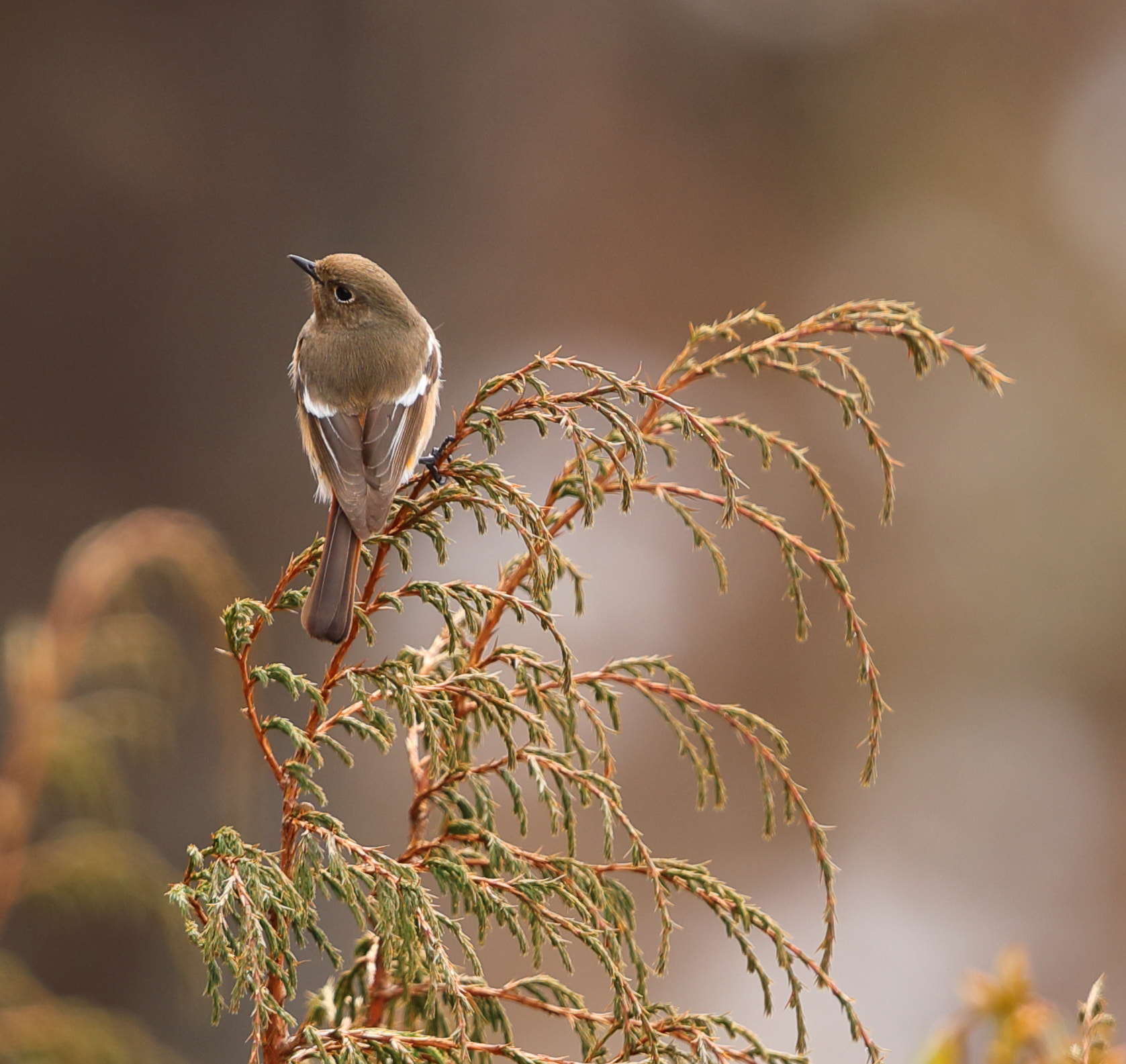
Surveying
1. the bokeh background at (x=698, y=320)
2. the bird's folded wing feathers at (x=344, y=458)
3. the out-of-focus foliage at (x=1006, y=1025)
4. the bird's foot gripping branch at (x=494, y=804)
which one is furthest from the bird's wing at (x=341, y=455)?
the bokeh background at (x=698, y=320)

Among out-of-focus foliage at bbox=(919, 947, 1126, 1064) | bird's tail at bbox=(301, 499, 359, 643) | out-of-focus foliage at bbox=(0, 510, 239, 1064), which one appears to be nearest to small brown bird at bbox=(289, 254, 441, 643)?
bird's tail at bbox=(301, 499, 359, 643)

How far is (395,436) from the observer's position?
2.25m

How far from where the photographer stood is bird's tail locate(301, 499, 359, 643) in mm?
1558

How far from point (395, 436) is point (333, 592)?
71cm

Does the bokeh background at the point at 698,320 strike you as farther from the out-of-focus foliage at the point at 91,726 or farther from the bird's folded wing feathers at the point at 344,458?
the bird's folded wing feathers at the point at 344,458

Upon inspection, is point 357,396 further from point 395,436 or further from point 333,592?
point 333,592

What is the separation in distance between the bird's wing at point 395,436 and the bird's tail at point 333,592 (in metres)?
A: 0.08

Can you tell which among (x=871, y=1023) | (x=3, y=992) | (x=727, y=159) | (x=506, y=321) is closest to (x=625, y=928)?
(x=3, y=992)

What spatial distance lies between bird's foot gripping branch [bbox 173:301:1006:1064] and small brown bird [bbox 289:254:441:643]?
151 millimetres

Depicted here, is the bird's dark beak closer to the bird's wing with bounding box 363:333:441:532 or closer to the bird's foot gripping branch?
the bird's wing with bounding box 363:333:441:532

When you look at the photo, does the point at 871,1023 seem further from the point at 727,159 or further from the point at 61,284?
the point at 727,159

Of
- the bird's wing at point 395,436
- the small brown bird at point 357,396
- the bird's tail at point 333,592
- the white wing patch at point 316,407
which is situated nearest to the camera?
the bird's tail at point 333,592

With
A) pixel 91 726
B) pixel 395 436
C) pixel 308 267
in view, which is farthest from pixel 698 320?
pixel 91 726

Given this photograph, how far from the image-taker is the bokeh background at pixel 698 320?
4.53 m
